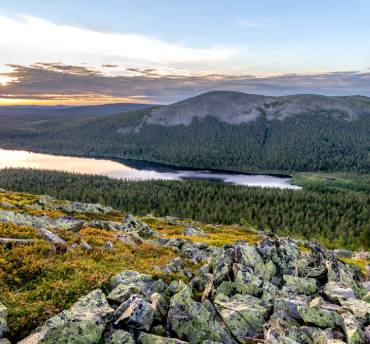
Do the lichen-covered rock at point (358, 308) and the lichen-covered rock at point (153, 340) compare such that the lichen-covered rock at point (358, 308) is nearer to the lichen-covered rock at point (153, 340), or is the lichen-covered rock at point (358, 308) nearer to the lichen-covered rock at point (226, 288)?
the lichen-covered rock at point (226, 288)

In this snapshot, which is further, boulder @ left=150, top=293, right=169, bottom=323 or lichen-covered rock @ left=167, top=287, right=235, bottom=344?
boulder @ left=150, top=293, right=169, bottom=323

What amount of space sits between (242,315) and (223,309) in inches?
49.6

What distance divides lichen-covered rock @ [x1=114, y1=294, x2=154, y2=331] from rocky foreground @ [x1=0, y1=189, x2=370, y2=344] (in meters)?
0.05

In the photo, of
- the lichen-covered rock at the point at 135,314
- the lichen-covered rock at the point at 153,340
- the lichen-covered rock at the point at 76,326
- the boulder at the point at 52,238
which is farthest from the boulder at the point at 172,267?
the boulder at the point at 52,238

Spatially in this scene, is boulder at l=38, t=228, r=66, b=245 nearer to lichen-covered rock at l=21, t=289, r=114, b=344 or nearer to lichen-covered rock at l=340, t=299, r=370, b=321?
lichen-covered rock at l=21, t=289, r=114, b=344

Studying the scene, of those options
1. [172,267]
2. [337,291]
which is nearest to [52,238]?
[172,267]

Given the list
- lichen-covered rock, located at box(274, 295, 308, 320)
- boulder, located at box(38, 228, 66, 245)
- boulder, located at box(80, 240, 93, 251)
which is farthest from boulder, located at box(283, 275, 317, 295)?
boulder, located at box(38, 228, 66, 245)

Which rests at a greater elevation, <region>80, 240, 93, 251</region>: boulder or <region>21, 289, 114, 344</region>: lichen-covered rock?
<region>21, 289, 114, 344</region>: lichen-covered rock

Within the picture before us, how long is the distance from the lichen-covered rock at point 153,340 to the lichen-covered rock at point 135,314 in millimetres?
571

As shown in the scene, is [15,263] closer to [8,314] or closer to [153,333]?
[8,314]

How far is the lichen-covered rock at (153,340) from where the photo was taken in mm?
17141

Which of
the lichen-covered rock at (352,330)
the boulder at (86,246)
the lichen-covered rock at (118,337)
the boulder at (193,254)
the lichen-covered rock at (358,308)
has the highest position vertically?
the lichen-covered rock at (118,337)

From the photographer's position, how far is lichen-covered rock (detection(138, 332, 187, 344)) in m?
17.1

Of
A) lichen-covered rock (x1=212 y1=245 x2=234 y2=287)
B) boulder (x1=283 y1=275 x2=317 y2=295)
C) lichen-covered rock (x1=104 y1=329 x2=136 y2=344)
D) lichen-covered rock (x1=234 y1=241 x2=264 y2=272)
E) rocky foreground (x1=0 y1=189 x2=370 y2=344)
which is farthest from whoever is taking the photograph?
lichen-covered rock (x1=234 y1=241 x2=264 y2=272)
